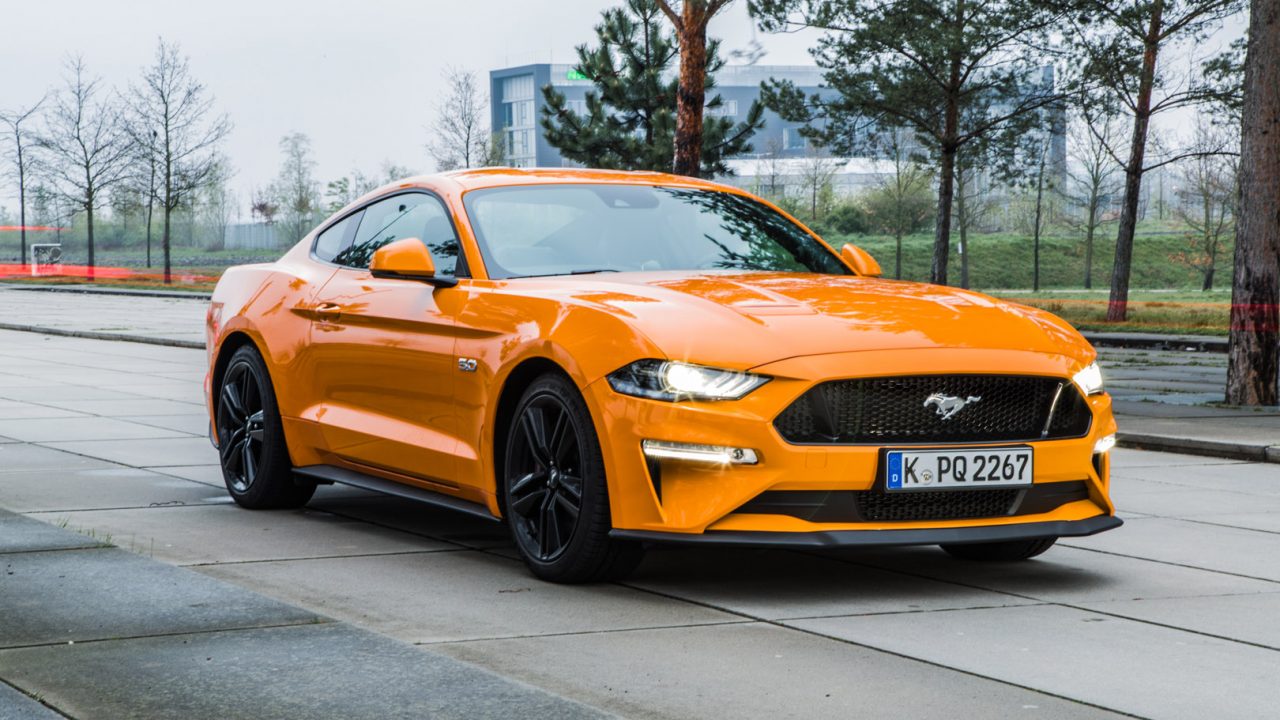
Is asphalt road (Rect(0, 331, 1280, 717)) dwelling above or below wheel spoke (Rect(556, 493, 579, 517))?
below

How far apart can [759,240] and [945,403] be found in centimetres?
173

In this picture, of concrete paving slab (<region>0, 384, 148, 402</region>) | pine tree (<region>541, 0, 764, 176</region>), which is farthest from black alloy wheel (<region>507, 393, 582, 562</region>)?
pine tree (<region>541, 0, 764, 176</region>)

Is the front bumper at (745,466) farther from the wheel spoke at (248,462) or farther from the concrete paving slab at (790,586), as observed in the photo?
the wheel spoke at (248,462)

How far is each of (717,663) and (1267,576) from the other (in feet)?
8.47

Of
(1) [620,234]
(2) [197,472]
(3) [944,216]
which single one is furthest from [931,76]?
(1) [620,234]

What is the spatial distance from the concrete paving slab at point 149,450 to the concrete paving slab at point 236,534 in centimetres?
183

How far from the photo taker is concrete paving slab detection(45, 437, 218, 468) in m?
9.48

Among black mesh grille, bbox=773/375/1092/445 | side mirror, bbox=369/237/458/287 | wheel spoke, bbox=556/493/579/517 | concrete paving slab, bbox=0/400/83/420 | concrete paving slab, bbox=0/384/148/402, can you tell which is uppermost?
side mirror, bbox=369/237/458/287

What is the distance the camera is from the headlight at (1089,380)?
5629mm

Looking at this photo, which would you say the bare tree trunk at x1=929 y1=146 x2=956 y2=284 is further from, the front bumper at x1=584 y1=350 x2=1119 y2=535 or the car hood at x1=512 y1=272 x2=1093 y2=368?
the front bumper at x1=584 y1=350 x2=1119 y2=535

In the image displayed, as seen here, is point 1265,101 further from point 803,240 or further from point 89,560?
point 89,560

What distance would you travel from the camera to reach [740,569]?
238 inches

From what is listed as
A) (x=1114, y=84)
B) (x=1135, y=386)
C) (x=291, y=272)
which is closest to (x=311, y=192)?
(x=1114, y=84)

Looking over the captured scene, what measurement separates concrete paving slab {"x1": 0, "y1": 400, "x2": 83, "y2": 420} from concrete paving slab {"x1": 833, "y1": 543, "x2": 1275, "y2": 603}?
773 cm
